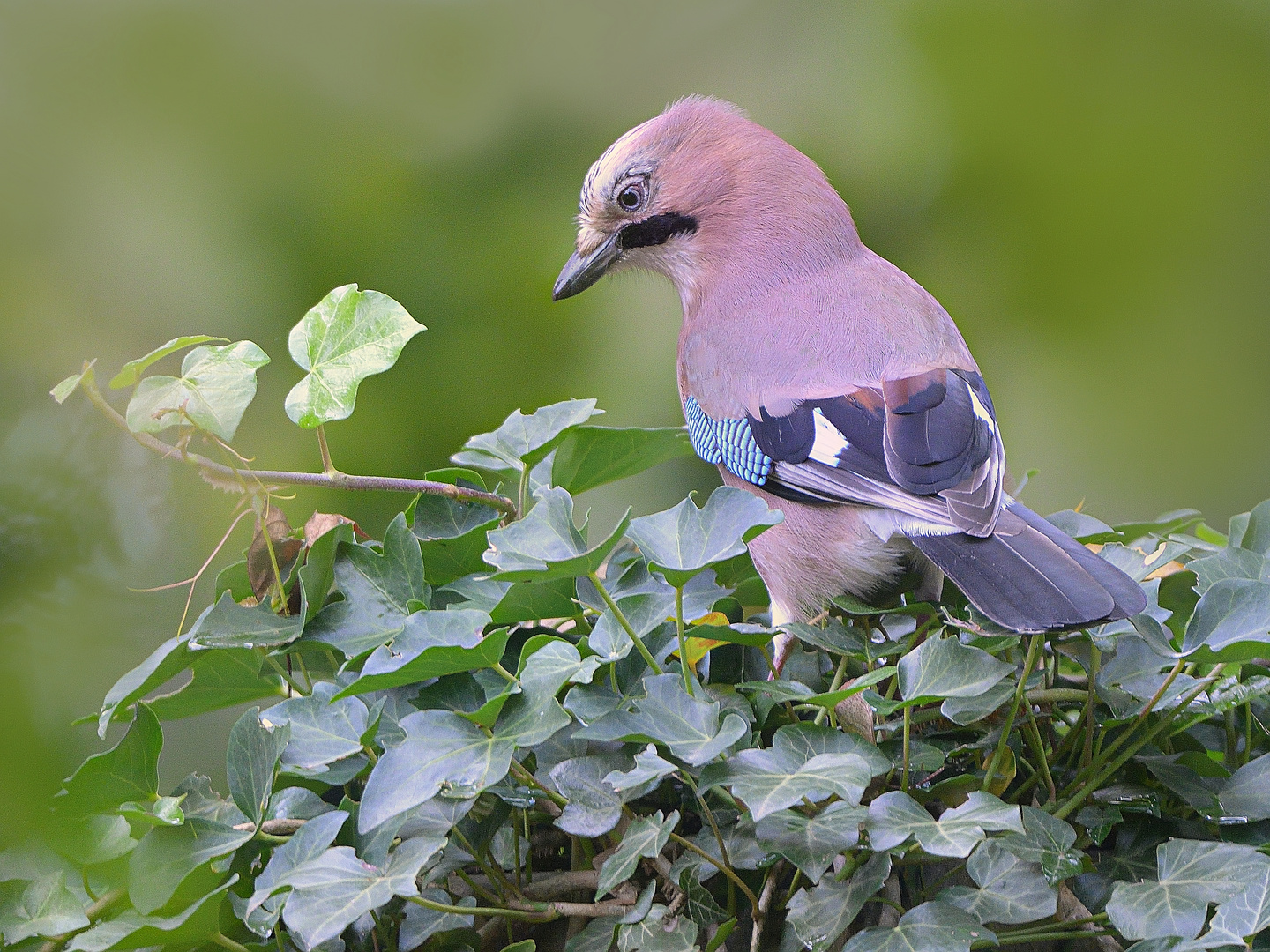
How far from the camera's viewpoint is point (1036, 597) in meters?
0.88

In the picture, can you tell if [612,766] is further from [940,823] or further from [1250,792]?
[1250,792]

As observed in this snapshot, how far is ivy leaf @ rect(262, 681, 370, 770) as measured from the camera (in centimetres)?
76

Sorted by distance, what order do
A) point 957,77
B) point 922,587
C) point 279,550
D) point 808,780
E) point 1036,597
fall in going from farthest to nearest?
point 957,77 < point 922,587 < point 279,550 < point 1036,597 < point 808,780

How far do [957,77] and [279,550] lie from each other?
1.81m

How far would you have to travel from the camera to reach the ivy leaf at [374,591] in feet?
2.92

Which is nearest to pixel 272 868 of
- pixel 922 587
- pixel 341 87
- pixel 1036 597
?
pixel 1036 597

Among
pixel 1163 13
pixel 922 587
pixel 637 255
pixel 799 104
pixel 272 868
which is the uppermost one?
pixel 1163 13

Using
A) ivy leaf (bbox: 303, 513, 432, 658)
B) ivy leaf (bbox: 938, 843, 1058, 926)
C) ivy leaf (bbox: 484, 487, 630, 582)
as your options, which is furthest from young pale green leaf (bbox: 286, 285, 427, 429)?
ivy leaf (bbox: 938, 843, 1058, 926)

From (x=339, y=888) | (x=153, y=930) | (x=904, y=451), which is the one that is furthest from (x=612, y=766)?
(x=904, y=451)

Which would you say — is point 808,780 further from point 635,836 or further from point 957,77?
point 957,77

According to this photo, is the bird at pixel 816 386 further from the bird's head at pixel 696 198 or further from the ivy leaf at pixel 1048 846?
the ivy leaf at pixel 1048 846

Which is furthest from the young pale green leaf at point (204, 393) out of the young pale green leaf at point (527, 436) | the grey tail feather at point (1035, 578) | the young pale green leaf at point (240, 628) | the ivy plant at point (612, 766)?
the grey tail feather at point (1035, 578)

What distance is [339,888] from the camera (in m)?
0.67

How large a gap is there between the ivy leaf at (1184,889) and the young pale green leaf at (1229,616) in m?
0.13
